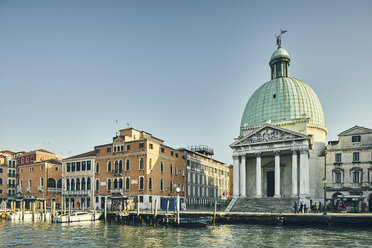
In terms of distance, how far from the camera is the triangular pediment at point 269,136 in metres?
46.6

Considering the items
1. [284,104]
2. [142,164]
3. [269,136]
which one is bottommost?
[142,164]

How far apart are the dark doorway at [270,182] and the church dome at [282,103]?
320 inches

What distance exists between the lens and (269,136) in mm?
48719

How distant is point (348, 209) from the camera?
40969 millimetres

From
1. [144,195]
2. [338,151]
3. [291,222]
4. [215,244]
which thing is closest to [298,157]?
[338,151]

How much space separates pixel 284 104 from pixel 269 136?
9.27 meters

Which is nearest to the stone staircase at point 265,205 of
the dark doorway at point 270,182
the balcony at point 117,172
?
the dark doorway at point 270,182

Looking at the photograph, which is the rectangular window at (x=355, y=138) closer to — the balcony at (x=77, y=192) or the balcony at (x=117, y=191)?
the balcony at (x=117, y=191)

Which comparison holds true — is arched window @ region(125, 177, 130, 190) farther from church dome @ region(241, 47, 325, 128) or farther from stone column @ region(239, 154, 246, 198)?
church dome @ region(241, 47, 325, 128)

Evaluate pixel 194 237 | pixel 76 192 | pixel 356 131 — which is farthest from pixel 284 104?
pixel 76 192

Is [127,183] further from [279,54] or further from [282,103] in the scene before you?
[279,54]

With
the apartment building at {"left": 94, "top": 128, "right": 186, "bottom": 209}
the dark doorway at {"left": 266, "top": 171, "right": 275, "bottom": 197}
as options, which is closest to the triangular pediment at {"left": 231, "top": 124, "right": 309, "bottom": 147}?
the dark doorway at {"left": 266, "top": 171, "right": 275, "bottom": 197}

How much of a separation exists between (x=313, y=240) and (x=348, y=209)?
17478mm

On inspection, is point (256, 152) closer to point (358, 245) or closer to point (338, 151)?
point (338, 151)
